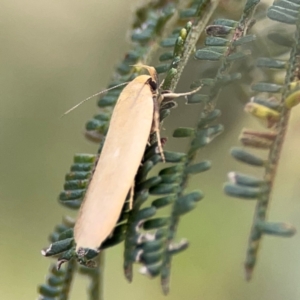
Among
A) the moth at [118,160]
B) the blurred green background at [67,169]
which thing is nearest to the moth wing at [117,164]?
the moth at [118,160]

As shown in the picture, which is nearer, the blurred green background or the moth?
the moth

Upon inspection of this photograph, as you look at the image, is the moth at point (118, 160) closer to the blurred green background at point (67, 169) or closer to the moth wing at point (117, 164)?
the moth wing at point (117, 164)

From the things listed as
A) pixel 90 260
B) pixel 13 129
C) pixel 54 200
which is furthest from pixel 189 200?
pixel 13 129

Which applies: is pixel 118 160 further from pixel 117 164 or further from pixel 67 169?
pixel 67 169

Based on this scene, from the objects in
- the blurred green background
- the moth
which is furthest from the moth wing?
the blurred green background

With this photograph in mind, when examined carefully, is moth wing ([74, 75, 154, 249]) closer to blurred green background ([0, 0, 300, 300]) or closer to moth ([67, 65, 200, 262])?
moth ([67, 65, 200, 262])

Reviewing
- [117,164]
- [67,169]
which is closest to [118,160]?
[117,164]
